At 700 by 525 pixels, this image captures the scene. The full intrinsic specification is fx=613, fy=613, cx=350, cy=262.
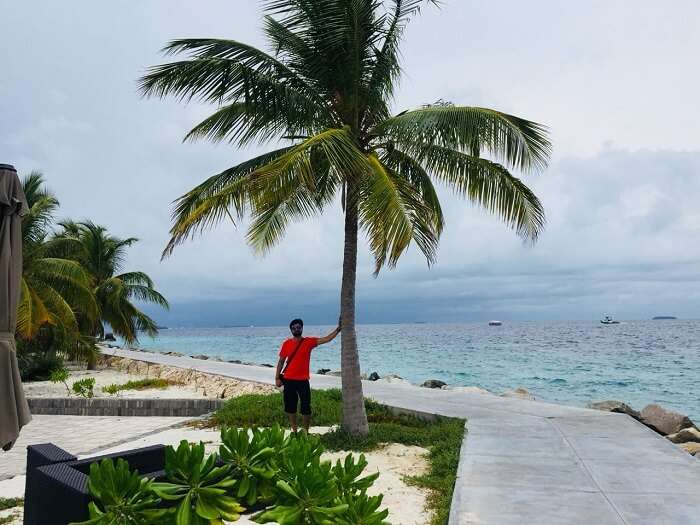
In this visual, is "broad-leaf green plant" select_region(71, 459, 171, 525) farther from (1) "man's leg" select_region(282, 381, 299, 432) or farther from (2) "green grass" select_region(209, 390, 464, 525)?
(1) "man's leg" select_region(282, 381, 299, 432)

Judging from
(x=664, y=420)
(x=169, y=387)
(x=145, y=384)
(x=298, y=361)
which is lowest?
(x=169, y=387)

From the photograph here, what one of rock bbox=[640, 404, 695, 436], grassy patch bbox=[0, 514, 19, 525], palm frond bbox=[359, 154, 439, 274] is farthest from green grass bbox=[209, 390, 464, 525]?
rock bbox=[640, 404, 695, 436]

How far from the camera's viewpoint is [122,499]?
10.3ft

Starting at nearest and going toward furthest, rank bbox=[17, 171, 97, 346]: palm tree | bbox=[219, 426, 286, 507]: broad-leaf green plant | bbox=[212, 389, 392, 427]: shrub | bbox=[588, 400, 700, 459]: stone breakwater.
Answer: bbox=[219, 426, 286, 507]: broad-leaf green plant, bbox=[588, 400, 700, 459]: stone breakwater, bbox=[212, 389, 392, 427]: shrub, bbox=[17, 171, 97, 346]: palm tree

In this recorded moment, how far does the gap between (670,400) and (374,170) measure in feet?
78.7

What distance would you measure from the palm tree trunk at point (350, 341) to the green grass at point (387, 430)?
255 mm

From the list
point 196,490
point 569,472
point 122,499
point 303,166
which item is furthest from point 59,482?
point 569,472

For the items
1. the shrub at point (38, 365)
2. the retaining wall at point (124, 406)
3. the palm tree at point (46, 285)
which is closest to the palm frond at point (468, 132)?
the retaining wall at point (124, 406)

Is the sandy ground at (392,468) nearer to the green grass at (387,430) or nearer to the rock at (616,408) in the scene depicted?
the green grass at (387,430)

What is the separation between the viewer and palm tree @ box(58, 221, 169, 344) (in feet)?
88.3

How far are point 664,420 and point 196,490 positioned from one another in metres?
10.9

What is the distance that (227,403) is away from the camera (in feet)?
41.9

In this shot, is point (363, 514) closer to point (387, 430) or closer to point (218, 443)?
point (218, 443)

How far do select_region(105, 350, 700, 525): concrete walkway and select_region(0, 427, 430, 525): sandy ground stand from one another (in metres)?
0.47
